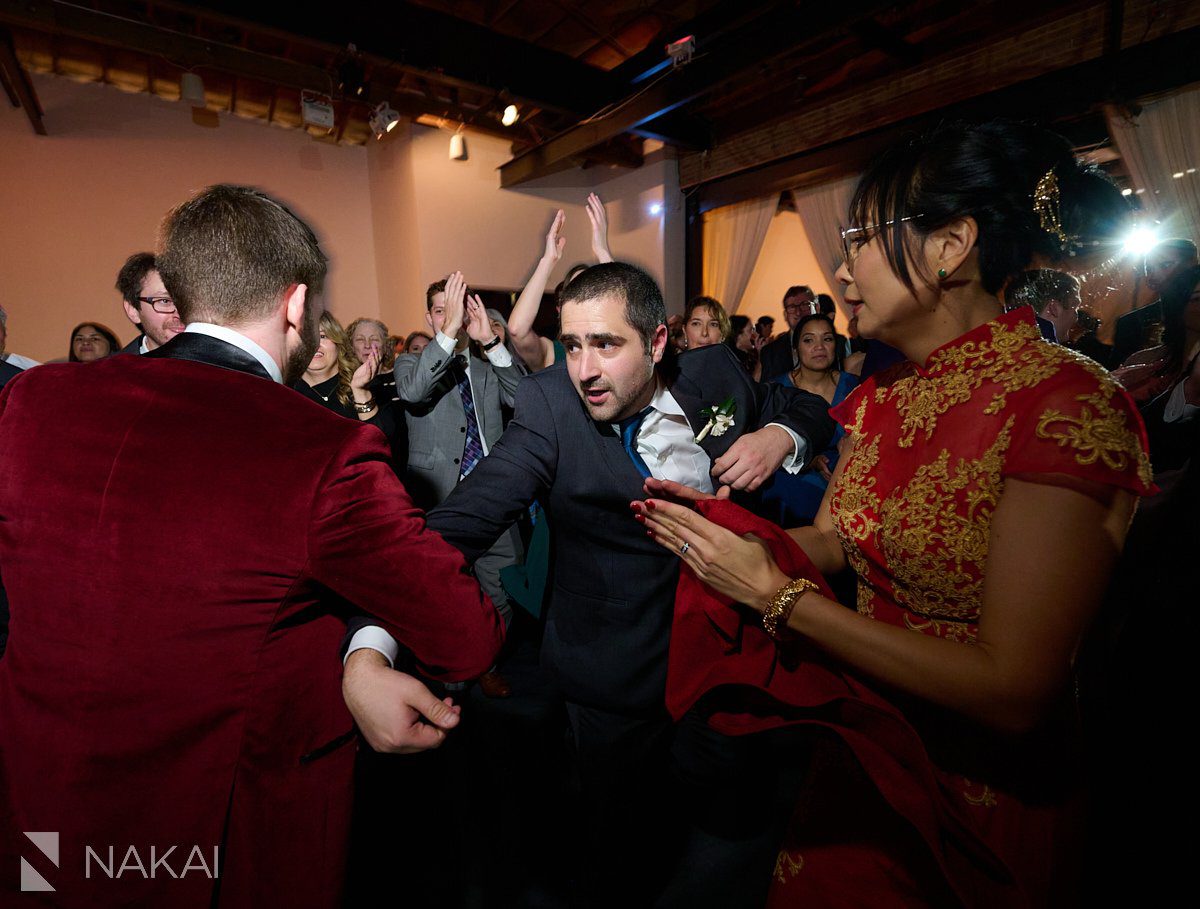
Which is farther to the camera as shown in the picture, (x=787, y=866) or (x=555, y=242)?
(x=555, y=242)

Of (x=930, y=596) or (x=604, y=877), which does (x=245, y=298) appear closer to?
(x=930, y=596)

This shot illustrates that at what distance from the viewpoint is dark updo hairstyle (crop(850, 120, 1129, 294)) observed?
3.66ft

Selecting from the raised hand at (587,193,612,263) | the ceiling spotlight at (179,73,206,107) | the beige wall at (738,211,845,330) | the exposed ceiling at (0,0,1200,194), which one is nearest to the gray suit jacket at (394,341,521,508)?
the raised hand at (587,193,612,263)

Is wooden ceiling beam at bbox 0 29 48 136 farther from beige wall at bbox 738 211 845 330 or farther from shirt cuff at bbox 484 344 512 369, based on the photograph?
beige wall at bbox 738 211 845 330

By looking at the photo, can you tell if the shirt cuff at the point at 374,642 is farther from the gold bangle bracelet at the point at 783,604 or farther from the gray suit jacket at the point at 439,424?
the gray suit jacket at the point at 439,424

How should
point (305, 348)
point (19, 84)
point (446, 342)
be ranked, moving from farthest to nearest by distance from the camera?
1. point (19, 84)
2. point (446, 342)
3. point (305, 348)

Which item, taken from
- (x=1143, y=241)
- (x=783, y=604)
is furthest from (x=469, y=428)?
(x=1143, y=241)

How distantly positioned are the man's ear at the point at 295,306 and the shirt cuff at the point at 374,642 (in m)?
0.66

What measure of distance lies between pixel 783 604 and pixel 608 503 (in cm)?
71

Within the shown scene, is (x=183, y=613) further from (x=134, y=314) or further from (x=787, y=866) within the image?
(x=134, y=314)

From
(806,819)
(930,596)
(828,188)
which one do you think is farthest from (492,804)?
(828,188)

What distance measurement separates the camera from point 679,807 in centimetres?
249

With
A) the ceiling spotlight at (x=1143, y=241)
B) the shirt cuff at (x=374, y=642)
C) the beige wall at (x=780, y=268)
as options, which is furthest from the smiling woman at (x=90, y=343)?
the beige wall at (x=780, y=268)

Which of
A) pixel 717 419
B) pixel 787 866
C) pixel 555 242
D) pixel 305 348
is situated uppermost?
pixel 555 242
